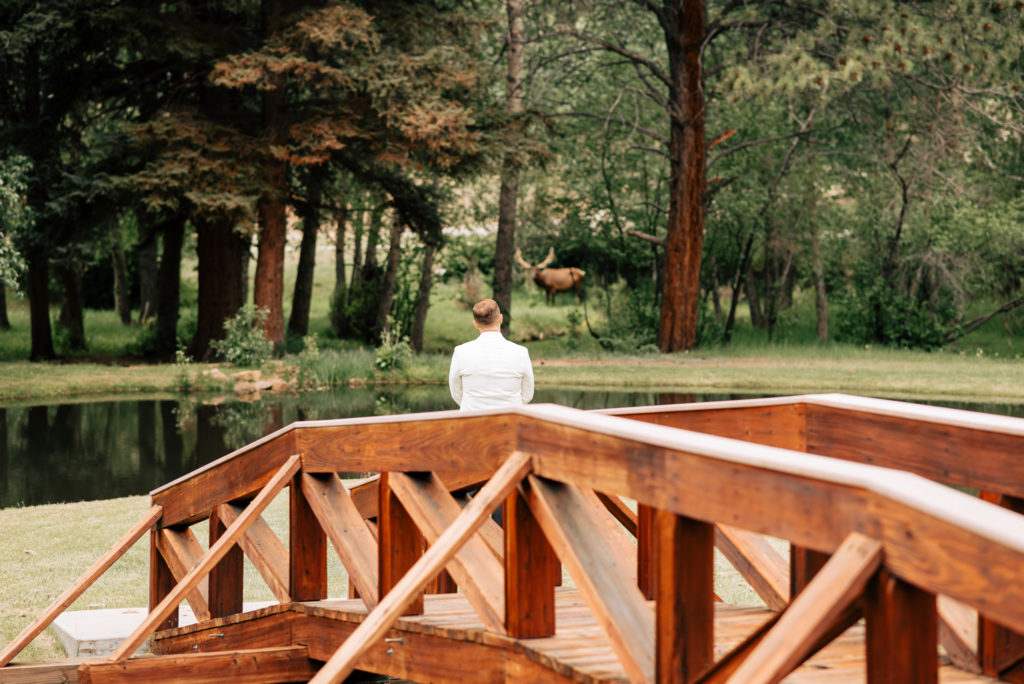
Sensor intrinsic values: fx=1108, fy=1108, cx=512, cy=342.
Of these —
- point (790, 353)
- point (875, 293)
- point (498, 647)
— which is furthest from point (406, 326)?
point (498, 647)

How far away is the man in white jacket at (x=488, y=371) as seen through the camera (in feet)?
18.6

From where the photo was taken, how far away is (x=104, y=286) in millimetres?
40438

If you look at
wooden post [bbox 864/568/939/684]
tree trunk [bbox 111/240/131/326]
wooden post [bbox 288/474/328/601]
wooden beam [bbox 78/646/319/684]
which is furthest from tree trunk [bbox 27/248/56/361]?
wooden post [bbox 864/568/939/684]

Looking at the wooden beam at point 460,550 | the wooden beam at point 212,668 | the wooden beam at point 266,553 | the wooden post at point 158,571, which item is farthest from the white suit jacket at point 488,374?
the wooden post at point 158,571

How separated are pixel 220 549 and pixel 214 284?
22.9 m

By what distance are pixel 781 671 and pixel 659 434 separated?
2.44ft

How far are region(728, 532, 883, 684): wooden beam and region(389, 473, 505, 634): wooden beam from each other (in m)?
1.50

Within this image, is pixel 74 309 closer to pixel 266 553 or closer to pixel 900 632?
pixel 266 553

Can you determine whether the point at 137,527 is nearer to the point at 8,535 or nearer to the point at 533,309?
the point at 8,535

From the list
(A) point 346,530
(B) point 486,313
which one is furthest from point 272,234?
(A) point 346,530

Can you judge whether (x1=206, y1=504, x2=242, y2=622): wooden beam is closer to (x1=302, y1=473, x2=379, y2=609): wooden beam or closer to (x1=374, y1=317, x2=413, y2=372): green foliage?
(x1=302, y1=473, x2=379, y2=609): wooden beam

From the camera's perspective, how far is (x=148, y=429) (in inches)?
674

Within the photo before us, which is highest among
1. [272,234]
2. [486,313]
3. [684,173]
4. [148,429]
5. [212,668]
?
[684,173]

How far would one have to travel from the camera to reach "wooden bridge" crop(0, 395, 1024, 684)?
6.72ft
